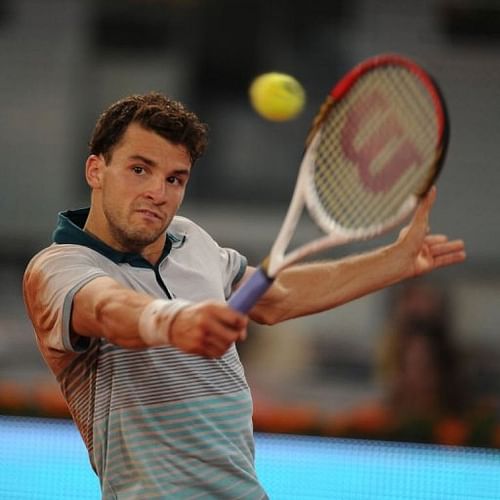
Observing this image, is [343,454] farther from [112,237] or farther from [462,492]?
[112,237]

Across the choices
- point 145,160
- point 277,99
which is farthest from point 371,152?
point 277,99

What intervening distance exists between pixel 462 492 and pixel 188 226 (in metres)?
2.37

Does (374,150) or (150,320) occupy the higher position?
(374,150)

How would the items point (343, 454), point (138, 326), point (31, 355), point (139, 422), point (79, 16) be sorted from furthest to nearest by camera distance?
point (79, 16) → point (31, 355) → point (343, 454) → point (139, 422) → point (138, 326)

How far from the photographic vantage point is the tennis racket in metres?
2.23

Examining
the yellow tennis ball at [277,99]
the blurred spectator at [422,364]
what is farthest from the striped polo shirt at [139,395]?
the blurred spectator at [422,364]

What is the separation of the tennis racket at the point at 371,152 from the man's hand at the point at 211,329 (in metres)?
0.37

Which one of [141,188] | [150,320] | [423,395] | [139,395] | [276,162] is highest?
[141,188]

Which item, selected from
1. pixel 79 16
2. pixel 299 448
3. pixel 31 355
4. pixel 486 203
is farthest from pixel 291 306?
pixel 79 16

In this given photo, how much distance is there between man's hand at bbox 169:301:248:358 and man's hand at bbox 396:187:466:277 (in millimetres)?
864

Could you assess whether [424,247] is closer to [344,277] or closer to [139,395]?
[344,277]

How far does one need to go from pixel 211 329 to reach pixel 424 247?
3.27 ft

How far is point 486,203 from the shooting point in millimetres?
7414

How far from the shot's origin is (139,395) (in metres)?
2.21
